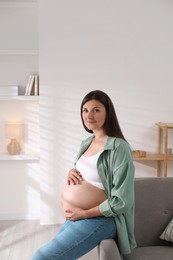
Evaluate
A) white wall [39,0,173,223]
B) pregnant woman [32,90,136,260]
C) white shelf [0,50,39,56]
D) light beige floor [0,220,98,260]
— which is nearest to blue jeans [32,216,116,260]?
pregnant woman [32,90,136,260]

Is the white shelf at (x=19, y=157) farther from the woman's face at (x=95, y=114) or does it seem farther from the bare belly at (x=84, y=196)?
the woman's face at (x=95, y=114)

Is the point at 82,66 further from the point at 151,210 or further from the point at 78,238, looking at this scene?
the point at 78,238

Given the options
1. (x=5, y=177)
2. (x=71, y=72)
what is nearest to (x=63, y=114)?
(x=71, y=72)

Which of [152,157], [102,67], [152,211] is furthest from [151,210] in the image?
[102,67]

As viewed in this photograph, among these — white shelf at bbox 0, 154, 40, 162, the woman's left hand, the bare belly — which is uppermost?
the bare belly

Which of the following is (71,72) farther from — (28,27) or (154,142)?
(154,142)

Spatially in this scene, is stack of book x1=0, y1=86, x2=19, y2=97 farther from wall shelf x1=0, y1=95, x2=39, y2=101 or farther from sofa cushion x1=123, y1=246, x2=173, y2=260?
sofa cushion x1=123, y1=246, x2=173, y2=260

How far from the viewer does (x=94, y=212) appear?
154 cm

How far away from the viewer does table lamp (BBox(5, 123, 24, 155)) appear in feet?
10.5

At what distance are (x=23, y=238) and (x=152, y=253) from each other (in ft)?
4.90

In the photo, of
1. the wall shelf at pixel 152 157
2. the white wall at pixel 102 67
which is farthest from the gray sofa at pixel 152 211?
the white wall at pixel 102 67

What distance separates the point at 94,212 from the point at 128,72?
6.06ft

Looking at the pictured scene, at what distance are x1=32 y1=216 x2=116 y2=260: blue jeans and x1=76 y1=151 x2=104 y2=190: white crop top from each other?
168mm

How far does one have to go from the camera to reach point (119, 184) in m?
1.50
